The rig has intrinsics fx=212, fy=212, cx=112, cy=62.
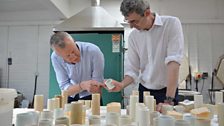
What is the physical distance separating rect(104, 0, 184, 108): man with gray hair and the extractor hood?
3.56 feet

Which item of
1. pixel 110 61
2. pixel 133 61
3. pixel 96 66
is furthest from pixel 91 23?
pixel 133 61

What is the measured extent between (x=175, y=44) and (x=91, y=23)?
1.52 metres

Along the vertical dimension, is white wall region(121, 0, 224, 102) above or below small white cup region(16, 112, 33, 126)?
above

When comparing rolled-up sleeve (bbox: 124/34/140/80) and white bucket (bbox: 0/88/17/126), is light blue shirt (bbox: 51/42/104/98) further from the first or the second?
white bucket (bbox: 0/88/17/126)

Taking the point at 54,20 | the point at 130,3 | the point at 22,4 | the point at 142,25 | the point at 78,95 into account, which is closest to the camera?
the point at 130,3

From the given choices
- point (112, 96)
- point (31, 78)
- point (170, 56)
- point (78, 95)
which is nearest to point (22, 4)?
point (31, 78)

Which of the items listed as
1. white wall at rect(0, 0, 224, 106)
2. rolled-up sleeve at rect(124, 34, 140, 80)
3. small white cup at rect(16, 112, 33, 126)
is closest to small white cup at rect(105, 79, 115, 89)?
rolled-up sleeve at rect(124, 34, 140, 80)

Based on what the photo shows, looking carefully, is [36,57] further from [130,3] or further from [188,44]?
[130,3]

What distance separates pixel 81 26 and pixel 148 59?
1396mm

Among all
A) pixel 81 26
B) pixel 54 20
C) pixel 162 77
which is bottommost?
pixel 162 77

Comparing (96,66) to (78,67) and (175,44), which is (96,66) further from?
(175,44)

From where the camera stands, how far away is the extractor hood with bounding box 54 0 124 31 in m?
2.56

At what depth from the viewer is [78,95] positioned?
1.68 meters

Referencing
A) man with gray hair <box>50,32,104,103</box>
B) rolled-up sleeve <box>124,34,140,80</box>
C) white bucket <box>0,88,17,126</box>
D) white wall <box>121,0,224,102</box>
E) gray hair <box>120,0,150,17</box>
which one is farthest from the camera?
white wall <box>121,0,224,102</box>
